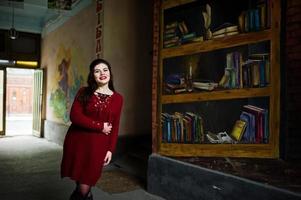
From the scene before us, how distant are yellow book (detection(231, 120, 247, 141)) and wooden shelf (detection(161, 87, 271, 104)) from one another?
28 centimetres

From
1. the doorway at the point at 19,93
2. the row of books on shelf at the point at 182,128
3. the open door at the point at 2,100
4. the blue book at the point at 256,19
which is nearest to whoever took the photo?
the blue book at the point at 256,19

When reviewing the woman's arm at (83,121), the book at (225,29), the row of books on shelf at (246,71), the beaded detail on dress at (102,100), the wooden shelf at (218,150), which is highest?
the book at (225,29)

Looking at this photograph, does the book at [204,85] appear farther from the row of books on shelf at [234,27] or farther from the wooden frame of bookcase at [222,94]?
the row of books on shelf at [234,27]

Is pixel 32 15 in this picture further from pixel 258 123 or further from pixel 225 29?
pixel 258 123

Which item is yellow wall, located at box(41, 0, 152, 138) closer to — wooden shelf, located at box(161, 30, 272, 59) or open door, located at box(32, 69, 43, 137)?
wooden shelf, located at box(161, 30, 272, 59)

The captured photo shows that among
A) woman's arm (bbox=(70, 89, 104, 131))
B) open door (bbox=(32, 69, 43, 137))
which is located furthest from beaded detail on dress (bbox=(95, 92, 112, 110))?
open door (bbox=(32, 69, 43, 137))

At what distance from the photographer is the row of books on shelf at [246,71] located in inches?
119

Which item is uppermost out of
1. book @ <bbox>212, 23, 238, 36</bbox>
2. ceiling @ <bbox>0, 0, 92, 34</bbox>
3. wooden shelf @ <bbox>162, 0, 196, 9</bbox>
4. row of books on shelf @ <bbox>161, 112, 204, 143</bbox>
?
ceiling @ <bbox>0, 0, 92, 34</bbox>

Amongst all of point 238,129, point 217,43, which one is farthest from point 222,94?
point 217,43

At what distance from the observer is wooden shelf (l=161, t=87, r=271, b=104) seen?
304 centimetres

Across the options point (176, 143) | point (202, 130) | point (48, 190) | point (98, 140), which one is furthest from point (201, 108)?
point (48, 190)

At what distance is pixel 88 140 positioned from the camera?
2.43 meters

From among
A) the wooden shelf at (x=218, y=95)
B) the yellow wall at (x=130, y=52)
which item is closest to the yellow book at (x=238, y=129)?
the wooden shelf at (x=218, y=95)

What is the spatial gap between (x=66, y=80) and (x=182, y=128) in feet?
16.2
